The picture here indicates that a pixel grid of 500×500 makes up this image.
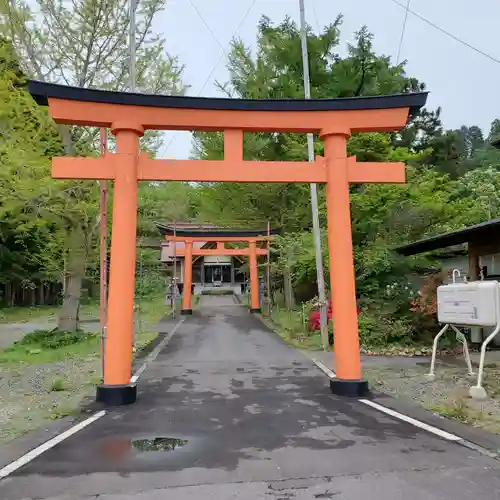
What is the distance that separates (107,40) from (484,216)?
15000mm

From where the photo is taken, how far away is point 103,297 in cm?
824

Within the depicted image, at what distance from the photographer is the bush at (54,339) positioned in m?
13.7

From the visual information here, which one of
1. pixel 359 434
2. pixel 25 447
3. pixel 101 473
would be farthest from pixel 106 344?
pixel 359 434

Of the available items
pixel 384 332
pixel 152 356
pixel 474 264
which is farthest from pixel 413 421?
pixel 474 264

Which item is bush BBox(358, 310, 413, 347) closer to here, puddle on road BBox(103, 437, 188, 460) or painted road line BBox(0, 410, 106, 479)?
painted road line BBox(0, 410, 106, 479)

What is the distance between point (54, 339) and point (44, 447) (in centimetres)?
947

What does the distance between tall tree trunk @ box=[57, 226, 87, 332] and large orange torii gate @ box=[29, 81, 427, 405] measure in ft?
23.0

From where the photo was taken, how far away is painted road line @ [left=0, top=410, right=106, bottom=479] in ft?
14.6

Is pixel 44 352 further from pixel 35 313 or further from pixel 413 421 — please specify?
pixel 35 313

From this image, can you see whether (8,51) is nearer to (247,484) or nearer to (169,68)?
(169,68)

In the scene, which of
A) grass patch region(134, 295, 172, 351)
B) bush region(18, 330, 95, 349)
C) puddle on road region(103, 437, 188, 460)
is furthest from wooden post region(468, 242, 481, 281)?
bush region(18, 330, 95, 349)

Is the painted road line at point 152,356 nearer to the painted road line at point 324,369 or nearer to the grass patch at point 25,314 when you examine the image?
the painted road line at point 324,369

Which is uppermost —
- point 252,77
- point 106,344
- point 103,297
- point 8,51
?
point 252,77

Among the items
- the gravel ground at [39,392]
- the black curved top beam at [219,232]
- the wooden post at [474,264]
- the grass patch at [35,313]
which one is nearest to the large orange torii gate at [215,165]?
the gravel ground at [39,392]
